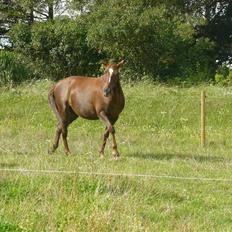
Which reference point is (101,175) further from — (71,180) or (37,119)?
(37,119)

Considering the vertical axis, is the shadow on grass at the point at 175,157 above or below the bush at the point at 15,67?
above

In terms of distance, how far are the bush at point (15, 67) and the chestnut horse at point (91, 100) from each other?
1290 centimetres

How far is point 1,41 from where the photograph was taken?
41938 mm

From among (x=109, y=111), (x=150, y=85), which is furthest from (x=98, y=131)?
(x=150, y=85)

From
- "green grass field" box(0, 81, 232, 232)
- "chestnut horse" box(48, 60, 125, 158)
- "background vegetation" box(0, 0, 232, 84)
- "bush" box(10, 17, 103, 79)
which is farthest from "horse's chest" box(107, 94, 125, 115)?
"bush" box(10, 17, 103, 79)

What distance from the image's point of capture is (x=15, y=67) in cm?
2845

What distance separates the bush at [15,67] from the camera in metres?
27.7

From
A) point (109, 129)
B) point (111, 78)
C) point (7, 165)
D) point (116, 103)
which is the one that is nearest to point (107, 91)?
point (111, 78)

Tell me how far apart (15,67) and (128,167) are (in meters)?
17.2

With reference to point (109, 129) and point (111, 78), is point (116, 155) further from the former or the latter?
point (111, 78)

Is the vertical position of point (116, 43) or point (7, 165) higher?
point (116, 43)

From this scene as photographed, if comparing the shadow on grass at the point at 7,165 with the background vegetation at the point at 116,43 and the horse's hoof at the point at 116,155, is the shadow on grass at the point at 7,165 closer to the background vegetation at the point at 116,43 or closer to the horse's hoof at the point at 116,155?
the horse's hoof at the point at 116,155

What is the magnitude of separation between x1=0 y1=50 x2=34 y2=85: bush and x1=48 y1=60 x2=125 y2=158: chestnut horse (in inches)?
508

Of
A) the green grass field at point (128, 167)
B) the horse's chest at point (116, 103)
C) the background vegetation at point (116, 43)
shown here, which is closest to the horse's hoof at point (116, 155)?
the green grass field at point (128, 167)
